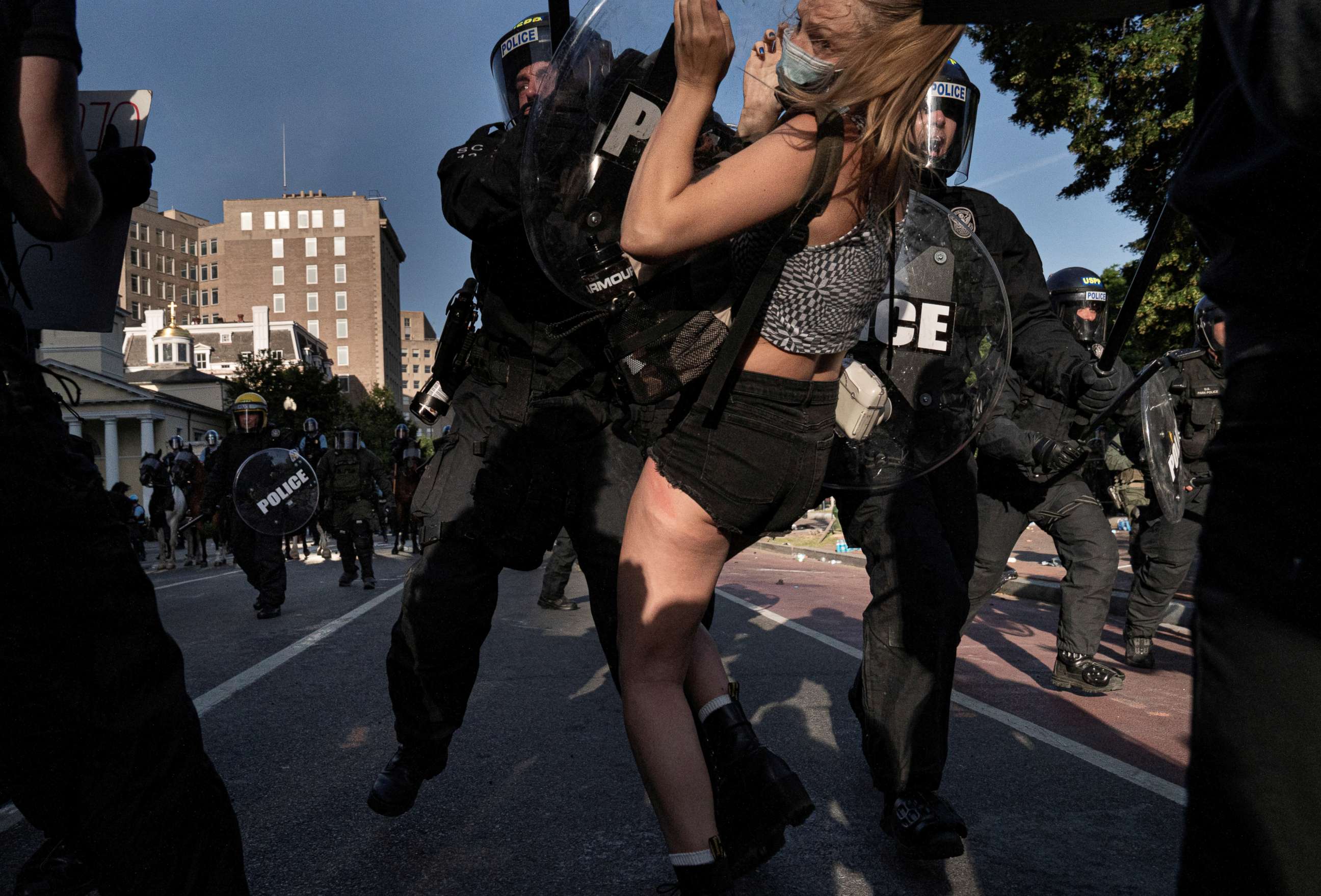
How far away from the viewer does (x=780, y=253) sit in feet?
5.71

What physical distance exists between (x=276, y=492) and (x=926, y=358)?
8.11 m

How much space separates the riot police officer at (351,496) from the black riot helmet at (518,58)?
871 centimetres

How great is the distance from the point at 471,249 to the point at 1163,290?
12.2 metres

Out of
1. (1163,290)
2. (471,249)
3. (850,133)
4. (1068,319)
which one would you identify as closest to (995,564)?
(1068,319)

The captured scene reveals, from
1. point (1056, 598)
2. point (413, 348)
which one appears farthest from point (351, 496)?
point (413, 348)

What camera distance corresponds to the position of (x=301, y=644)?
20.5 feet

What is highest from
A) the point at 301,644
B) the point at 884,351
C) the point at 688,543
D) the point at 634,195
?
the point at 634,195

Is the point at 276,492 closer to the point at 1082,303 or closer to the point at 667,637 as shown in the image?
the point at 1082,303

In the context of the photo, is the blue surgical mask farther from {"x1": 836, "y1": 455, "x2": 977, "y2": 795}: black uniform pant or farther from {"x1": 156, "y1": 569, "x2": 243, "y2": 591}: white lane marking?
{"x1": 156, "y1": 569, "x2": 243, "y2": 591}: white lane marking

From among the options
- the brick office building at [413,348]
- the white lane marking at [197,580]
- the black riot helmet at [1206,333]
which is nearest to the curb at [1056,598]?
the black riot helmet at [1206,333]

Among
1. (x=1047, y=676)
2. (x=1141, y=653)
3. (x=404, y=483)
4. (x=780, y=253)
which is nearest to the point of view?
(x=780, y=253)

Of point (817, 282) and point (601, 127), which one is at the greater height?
point (601, 127)

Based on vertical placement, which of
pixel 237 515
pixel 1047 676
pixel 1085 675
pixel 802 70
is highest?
pixel 802 70

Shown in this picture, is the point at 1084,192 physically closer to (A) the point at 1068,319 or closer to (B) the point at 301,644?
Answer: (A) the point at 1068,319
